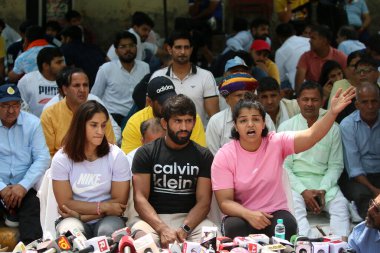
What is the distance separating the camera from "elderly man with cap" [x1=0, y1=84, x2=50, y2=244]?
21.8 ft

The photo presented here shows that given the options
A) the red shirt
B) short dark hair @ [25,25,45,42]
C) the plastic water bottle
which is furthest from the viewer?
short dark hair @ [25,25,45,42]

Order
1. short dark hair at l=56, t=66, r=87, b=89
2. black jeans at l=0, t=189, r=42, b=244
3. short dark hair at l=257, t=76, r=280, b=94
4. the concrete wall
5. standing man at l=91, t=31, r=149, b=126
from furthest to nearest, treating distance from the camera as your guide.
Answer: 1. the concrete wall
2. standing man at l=91, t=31, r=149, b=126
3. short dark hair at l=257, t=76, r=280, b=94
4. short dark hair at l=56, t=66, r=87, b=89
5. black jeans at l=0, t=189, r=42, b=244

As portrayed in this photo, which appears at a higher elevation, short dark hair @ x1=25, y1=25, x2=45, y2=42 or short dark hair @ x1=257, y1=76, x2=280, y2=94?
short dark hair @ x1=25, y1=25, x2=45, y2=42

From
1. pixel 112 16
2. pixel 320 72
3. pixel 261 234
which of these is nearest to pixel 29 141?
pixel 261 234

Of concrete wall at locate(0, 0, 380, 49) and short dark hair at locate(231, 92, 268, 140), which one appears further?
concrete wall at locate(0, 0, 380, 49)

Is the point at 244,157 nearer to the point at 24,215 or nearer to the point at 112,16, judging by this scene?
the point at 24,215

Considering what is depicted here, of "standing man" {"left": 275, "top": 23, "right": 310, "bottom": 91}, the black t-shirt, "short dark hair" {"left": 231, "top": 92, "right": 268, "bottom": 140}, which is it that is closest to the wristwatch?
the black t-shirt

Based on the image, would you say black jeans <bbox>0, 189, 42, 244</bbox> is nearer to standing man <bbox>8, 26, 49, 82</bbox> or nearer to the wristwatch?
the wristwatch

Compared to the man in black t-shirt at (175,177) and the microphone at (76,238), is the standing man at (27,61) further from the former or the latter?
the microphone at (76,238)

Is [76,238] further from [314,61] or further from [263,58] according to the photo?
[314,61]

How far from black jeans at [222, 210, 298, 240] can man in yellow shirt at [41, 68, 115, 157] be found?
1.74 meters

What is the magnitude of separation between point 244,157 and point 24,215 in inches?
74.1

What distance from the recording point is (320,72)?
A: 916 cm

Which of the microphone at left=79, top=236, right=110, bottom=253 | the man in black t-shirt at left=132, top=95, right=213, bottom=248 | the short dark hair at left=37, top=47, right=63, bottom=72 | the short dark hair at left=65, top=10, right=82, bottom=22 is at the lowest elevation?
the microphone at left=79, top=236, right=110, bottom=253
